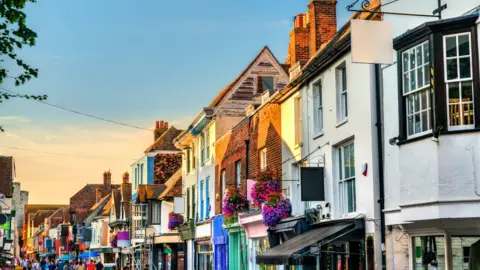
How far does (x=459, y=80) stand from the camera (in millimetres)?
14461

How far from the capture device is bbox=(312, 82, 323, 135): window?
23438mm

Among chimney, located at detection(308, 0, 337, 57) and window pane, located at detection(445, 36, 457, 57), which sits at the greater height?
chimney, located at detection(308, 0, 337, 57)

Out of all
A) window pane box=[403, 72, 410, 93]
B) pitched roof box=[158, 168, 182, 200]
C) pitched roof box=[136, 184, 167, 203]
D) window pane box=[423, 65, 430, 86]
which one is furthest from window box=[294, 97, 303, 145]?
pitched roof box=[136, 184, 167, 203]

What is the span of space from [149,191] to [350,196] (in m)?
33.8

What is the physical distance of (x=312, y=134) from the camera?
23.8 m

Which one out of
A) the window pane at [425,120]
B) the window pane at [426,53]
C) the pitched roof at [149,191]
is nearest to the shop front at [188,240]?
the pitched roof at [149,191]

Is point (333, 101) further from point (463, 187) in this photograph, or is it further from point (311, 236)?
point (463, 187)

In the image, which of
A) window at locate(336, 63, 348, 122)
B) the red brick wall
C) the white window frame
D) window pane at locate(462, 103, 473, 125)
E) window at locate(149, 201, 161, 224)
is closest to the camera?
window pane at locate(462, 103, 473, 125)

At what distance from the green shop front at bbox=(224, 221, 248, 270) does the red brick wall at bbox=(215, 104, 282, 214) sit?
198 cm

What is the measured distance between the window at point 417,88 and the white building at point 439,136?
20 mm

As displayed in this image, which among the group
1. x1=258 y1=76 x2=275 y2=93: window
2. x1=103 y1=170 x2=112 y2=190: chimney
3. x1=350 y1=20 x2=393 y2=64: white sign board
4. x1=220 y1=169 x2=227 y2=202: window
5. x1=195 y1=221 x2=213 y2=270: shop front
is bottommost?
x1=195 y1=221 x2=213 y2=270: shop front

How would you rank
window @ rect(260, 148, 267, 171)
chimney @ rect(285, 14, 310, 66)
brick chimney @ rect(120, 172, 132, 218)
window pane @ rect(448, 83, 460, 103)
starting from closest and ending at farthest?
window pane @ rect(448, 83, 460, 103), window @ rect(260, 148, 267, 171), chimney @ rect(285, 14, 310, 66), brick chimney @ rect(120, 172, 132, 218)

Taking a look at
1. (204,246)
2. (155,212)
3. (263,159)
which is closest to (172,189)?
(155,212)

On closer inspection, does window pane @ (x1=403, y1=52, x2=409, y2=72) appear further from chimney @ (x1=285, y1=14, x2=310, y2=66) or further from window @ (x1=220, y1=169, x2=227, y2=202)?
window @ (x1=220, y1=169, x2=227, y2=202)
